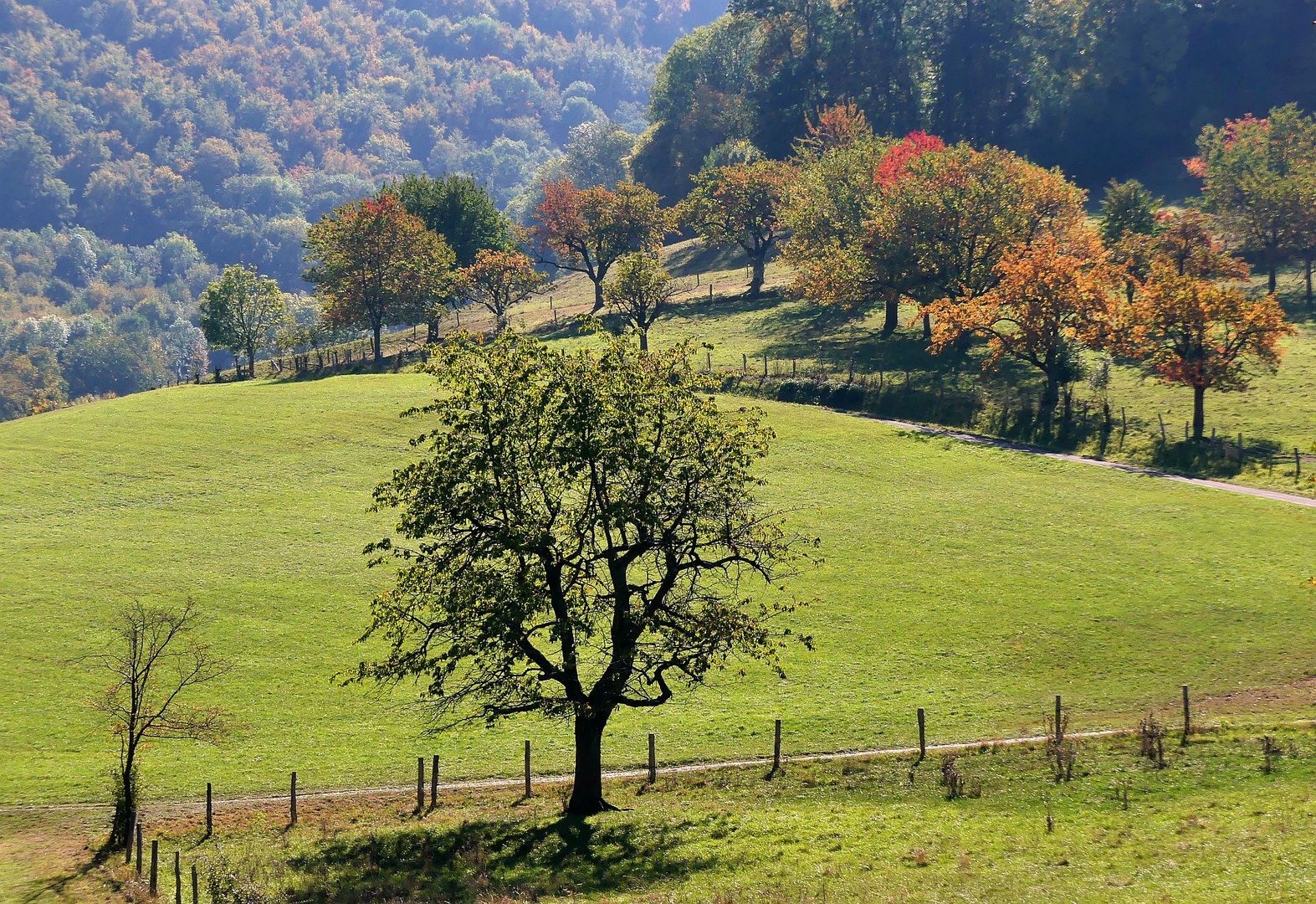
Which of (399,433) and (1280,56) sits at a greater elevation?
(1280,56)

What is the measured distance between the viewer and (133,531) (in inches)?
2606

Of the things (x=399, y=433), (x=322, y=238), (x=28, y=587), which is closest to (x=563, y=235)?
(x=322, y=238)

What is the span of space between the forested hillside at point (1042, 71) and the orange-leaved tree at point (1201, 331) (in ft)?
273

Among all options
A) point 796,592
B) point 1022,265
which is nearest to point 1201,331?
point 1022,265

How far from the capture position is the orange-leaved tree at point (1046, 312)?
84.5 m

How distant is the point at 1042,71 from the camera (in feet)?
545

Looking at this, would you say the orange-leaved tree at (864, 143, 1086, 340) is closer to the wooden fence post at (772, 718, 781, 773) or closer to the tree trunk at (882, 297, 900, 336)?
the tree trunk at (882, 297, 900, 336)

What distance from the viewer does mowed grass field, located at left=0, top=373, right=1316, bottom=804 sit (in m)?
43.5

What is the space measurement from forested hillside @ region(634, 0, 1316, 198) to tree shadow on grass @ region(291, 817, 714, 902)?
144621mm

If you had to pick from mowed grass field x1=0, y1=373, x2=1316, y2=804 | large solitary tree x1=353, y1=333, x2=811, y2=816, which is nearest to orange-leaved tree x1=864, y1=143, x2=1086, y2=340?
mowed grass field x1=0, y1=373, x2=1316, y2=804

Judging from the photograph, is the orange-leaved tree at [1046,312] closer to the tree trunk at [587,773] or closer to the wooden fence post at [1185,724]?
the wooden fence post at [1185,724]

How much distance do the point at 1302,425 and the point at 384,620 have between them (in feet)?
220

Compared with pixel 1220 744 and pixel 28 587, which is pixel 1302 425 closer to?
pixel 1220 744

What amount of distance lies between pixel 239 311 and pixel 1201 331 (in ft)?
315
